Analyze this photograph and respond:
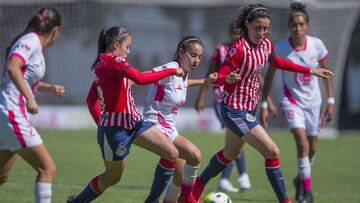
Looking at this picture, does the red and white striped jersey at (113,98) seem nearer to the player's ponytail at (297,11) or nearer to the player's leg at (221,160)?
the player's leg at (221,160)

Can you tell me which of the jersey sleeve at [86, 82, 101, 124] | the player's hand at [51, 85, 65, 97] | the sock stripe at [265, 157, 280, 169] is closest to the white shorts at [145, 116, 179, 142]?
the jersey sleeve at [86, 82, 101, 124]

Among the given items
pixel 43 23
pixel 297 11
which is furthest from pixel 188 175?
pixel 297 11

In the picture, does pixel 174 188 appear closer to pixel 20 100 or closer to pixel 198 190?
pixel 198 190

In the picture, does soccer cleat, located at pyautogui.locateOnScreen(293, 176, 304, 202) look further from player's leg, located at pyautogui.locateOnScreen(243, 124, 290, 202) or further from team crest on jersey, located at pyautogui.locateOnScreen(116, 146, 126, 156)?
team crest on jersey, located at pyautogui.locateOnScreen(116, 146, 126, 156)

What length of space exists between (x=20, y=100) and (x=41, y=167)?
1.98 ft

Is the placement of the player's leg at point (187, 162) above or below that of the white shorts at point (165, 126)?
below

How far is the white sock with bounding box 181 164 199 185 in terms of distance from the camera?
26.2ft

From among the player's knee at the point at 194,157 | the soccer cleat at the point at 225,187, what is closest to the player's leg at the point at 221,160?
the player's knee at the point at 194,157

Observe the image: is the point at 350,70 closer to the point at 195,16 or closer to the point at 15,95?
the point at 195,16

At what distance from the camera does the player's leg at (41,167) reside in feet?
21.3

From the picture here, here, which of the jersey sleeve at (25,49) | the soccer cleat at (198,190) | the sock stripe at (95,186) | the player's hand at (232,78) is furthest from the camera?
the soccer cleat at (198,190)

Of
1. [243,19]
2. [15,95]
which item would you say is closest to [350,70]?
[243,19]

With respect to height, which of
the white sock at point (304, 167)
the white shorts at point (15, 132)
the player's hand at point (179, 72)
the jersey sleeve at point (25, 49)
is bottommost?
the white sock at point (304, 167)

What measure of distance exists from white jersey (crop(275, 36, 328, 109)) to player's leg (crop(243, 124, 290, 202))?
6.81 ft
